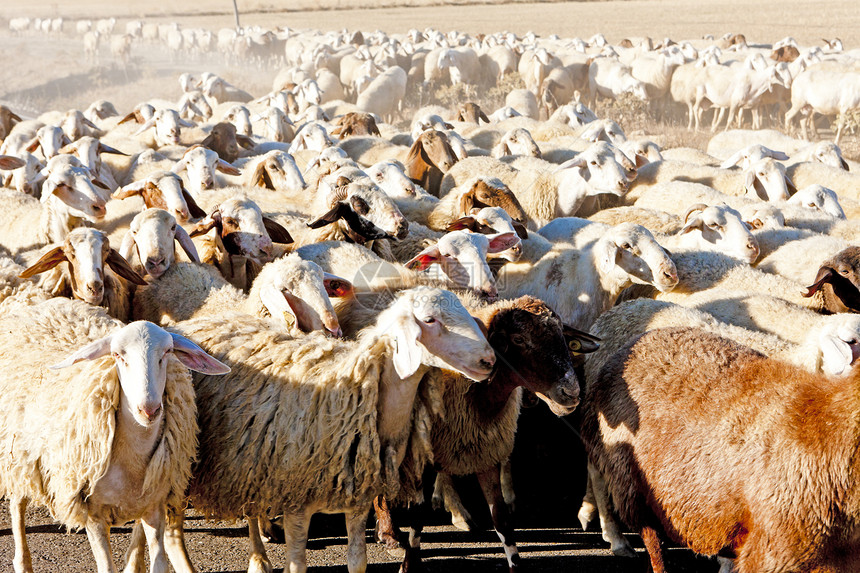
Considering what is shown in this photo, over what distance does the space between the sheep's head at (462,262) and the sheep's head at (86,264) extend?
1791mm

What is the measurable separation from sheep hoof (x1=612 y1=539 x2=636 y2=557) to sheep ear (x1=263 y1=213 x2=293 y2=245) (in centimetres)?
306

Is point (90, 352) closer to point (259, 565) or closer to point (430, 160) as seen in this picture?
point (259, 565)

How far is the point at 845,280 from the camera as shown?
5.22 meters

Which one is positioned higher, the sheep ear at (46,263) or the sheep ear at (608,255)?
the sheep ear at (46,263)

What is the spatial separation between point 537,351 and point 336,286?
52.1 inches

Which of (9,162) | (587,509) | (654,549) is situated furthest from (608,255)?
(9,162)

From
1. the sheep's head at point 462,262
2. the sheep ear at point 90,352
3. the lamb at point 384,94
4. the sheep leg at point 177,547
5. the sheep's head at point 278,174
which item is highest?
the sheep ear at point 90,352

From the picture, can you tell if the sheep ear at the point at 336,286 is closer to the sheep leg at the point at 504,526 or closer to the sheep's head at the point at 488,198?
the sheep leg at the point at 504,526

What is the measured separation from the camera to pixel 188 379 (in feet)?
12.0

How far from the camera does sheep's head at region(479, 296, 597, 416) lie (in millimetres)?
3863

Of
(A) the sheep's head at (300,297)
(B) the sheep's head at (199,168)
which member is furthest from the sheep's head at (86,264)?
(B) the sheep's head at (199,168)

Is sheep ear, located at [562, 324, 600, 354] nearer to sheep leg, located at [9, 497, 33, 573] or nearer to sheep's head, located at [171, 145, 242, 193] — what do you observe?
sheep leg, located at [9, 497, 33, 573]

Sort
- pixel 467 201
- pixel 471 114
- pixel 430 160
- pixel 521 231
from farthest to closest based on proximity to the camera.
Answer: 1. pixel 471 114
2. pixel 430 160
3. pixel 467 201
4. pixel 521 231

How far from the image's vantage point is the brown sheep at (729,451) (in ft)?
10.5
